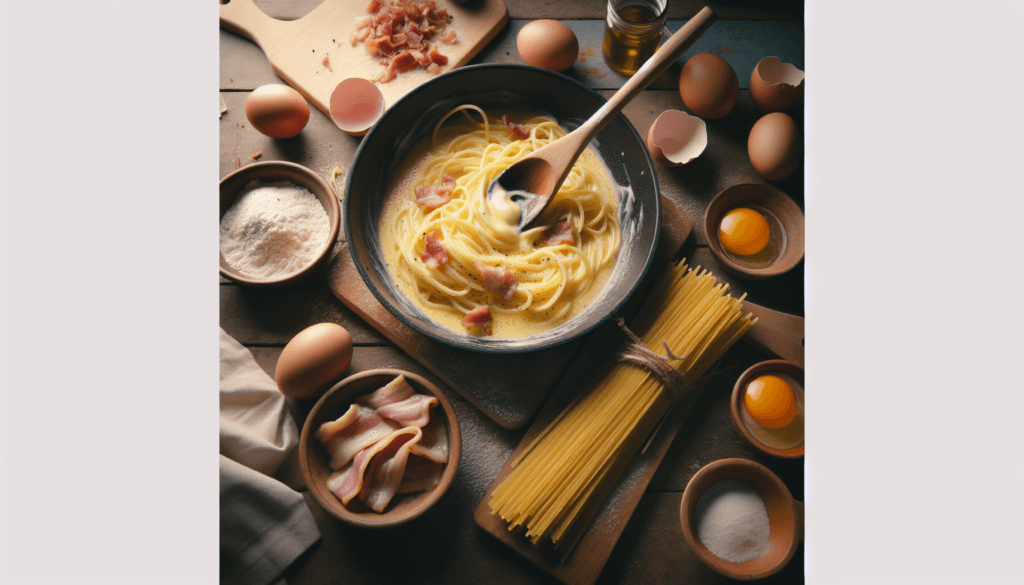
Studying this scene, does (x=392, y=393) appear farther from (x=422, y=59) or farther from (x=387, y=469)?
(x=422, y=59)

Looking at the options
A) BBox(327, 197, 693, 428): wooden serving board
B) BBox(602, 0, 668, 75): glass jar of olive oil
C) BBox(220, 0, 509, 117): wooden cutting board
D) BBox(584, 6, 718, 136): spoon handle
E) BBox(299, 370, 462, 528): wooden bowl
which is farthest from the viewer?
BBox(220, 0, 509, 117): wooden cutting board

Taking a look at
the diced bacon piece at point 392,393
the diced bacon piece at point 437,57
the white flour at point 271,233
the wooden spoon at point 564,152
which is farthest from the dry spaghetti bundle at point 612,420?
the diced bacon piece at point 437,57

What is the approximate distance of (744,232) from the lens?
7.73 ft

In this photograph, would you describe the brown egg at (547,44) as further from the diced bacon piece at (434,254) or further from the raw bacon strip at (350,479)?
the raw bacon strip at (350,479)

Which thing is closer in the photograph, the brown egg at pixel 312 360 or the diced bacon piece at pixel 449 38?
the brown egg at pixel 312 360

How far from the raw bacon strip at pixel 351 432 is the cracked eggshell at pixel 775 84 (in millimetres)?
2010

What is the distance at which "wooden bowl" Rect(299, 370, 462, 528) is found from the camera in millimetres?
A: 1891

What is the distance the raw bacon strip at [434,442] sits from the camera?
1.98 m

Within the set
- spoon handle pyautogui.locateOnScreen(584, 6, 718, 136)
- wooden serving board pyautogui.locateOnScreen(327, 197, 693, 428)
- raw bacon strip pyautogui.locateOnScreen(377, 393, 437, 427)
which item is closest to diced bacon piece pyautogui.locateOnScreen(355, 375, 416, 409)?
raw bacon strip pyautogui.locateOnScreen(377, 393, 437, 427)

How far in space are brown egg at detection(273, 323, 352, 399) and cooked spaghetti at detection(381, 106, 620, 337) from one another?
341 millimetres

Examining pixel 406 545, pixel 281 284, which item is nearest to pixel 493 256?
pixel 281 284

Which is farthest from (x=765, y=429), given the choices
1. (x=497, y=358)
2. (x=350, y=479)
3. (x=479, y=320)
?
(x=350, y=479)

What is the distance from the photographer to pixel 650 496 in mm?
2223

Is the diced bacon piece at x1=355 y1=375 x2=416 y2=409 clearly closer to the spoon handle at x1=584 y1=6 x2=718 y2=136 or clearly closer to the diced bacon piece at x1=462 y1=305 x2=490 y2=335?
the diced bacon piece at x1=462 y1=305 x2=490 y2=335
